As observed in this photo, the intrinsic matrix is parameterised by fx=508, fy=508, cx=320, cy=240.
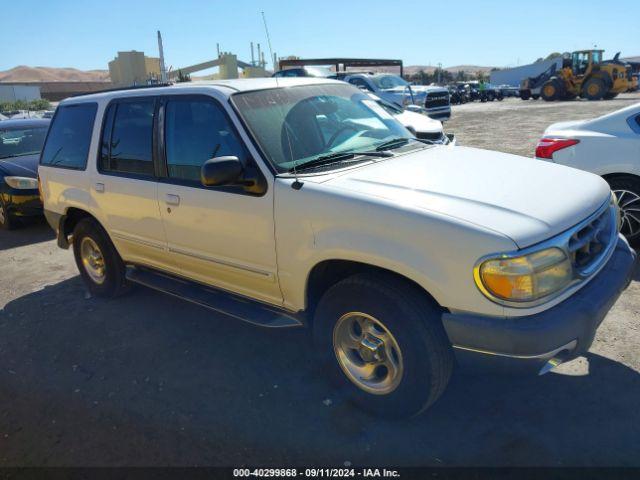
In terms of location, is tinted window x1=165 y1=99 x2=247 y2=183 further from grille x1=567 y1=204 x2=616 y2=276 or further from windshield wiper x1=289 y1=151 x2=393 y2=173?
grille x1=567 y1=204 x2=616 y2=276

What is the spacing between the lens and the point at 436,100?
17938 mm

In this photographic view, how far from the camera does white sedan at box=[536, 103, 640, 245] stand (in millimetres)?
4992

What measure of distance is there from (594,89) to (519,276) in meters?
35.9

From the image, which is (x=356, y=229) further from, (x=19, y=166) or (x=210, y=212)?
(x=19, y=166)

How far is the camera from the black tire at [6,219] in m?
7.91

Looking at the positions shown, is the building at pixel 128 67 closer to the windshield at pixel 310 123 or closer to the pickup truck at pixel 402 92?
the pickup truck at pixel 402 92

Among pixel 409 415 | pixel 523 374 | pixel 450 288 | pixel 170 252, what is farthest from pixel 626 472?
pixel 170 252

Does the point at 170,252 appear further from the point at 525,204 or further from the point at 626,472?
the point at 626,472

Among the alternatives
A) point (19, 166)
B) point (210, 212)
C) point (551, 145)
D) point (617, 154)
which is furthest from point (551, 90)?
point (210, 212)

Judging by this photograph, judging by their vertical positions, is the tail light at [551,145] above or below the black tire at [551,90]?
→ below

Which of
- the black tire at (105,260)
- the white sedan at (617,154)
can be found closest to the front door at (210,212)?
the black tire at (105,260)

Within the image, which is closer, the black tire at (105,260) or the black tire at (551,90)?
the black tire at (105,260)

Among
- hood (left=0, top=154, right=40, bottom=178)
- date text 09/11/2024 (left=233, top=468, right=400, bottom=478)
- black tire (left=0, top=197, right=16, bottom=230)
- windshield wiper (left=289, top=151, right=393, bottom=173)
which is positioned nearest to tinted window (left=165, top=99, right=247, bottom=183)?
windshield wiper (left=289, top=151, right=393, bottom=173)

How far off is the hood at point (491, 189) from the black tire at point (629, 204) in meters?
2.03
